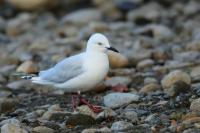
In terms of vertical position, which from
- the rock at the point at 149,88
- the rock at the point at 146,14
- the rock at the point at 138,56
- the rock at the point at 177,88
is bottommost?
the rock at the point at 177,88

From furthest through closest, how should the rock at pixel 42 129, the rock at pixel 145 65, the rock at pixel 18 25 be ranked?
the rock at pixel 18 25, the rock at pixel 145 65, the rock at pixel 42 129

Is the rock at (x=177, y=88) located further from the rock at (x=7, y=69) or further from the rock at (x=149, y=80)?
the rock at (x=7, y=69)

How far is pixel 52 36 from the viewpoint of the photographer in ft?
48.7

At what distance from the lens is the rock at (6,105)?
8.59 meters

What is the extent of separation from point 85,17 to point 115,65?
17.4 feet

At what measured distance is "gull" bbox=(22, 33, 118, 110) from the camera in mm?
7988

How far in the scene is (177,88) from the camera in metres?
8.50

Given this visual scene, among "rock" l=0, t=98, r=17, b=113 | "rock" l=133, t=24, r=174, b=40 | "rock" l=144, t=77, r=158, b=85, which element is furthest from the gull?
"rock" l=133, t=24, r=174, b=40

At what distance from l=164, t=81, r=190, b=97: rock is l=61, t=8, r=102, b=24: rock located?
24.8 feet

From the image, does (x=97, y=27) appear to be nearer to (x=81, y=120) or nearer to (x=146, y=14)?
(x=146, y=14)

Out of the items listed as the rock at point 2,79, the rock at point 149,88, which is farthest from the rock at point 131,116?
the rock at point 2,79

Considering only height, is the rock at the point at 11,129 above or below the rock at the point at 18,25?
below

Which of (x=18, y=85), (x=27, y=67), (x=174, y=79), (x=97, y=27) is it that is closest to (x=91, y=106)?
(x=174, y=79)

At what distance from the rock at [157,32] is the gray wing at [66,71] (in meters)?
5.33
